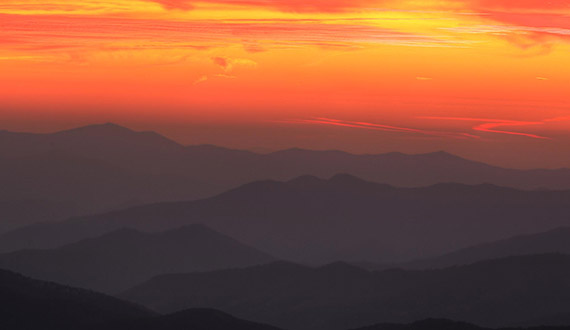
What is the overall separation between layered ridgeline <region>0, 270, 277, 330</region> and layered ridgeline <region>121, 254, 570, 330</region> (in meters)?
54.3

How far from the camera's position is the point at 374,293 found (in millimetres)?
164625

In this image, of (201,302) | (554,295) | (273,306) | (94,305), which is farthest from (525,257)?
(94,305)

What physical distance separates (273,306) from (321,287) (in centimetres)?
1081

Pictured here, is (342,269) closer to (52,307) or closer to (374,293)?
(374,293)

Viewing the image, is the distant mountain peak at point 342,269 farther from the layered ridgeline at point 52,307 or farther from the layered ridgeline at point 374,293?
the layered ridgeline at point 52,307

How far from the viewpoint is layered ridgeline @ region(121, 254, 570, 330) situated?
469ft

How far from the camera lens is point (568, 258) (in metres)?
164

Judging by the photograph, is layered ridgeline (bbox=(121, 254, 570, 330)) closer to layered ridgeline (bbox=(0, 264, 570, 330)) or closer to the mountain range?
layered ridgeline (bbox=(0, 264, 570, 330))

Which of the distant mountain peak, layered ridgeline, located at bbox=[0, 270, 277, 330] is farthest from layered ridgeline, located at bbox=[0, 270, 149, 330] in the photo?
the distant mountain peak

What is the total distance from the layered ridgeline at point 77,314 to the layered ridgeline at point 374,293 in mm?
54291

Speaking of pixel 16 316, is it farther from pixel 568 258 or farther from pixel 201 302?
pixel 568 258

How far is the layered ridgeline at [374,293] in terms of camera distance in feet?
469

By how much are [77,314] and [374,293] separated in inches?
3441


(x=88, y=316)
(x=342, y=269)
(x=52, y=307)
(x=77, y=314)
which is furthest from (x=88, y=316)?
(x=342, y=269)
